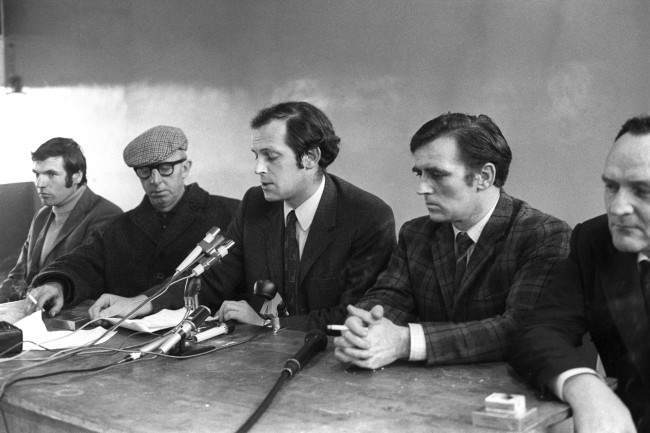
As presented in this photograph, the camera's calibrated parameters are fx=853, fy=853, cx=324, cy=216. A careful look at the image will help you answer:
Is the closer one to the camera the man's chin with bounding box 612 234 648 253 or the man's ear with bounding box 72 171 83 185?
the man's chin with bounding box 612 234 648 253

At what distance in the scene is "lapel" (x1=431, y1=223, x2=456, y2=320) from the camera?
2773 millimetres

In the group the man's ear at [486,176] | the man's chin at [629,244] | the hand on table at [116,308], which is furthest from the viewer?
the hand on table at [116,308]

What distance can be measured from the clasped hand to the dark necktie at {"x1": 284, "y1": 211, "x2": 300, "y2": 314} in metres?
0.97

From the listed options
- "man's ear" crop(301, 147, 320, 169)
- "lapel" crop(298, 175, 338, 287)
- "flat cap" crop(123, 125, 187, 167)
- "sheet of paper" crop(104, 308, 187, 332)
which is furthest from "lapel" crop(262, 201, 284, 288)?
"flat cap" crop(123, 125, 187, 167)

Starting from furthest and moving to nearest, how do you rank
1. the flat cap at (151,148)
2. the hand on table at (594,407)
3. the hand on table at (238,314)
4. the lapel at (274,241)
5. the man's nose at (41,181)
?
1. the man's nose at (41,181)
2. the flat cap at (151,148)
3. the lapel at (274,241)
4. the hand on table at (238,314)
5. the hand on table at (594,407)

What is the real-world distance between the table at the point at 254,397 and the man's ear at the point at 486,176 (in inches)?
26.1

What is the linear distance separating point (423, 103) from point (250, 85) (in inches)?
54.8

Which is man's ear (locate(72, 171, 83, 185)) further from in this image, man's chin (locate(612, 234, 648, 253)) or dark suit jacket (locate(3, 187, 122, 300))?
man's chin (locate(612, 234, 648, 253))

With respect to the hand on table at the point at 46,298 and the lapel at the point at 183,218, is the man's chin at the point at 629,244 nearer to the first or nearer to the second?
the hand on table at the point at 46,298

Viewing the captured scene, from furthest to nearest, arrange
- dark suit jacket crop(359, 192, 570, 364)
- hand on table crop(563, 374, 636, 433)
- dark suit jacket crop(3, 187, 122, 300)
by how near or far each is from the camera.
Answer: dark suit jacket crop(3, 187, 122, 300)
dark suit jacket crop(359, 192, 570, 364)
hand on table crop(563, 374, 636, 433)

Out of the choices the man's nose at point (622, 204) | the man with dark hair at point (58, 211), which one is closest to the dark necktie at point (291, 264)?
the man's nose at point (622, 204)

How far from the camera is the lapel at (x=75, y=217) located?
482 cm

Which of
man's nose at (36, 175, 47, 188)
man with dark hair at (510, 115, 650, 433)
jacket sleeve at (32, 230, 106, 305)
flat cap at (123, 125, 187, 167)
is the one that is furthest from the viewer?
man's nose at (36, 175, 47, 188)

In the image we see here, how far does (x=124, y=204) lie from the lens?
6602mm
